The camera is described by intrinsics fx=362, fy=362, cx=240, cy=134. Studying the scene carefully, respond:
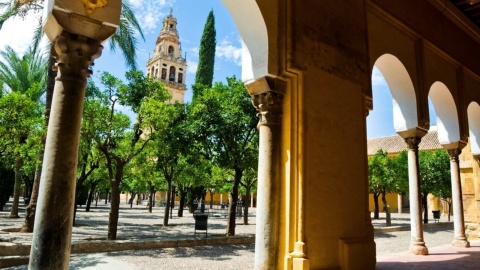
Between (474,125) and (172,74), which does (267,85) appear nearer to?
(474,125)

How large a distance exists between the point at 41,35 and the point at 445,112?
12.5 m

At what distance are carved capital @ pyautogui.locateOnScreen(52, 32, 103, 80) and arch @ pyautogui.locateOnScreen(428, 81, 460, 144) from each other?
9.08m

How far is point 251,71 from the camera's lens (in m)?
5.32

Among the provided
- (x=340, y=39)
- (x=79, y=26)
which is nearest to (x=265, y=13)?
(x=340, y=39)

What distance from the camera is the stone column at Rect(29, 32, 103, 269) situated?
310cm

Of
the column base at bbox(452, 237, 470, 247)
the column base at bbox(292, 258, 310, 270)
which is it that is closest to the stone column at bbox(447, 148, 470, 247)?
the column base at bbox(452, 237, 470, 247)

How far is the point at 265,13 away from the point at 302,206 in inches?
109

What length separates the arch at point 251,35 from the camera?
516cm

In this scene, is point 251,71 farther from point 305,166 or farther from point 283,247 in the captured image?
point 283,247

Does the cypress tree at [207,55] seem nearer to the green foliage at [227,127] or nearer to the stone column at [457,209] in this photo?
the green foliage at [227,127]

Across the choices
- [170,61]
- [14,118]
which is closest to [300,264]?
[14,118]

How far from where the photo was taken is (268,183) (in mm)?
4941

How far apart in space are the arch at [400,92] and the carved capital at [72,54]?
663cm

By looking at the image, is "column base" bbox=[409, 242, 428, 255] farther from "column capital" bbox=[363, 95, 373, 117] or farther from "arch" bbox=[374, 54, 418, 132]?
"column capital" bbox=[363, 95, 373, 117]
